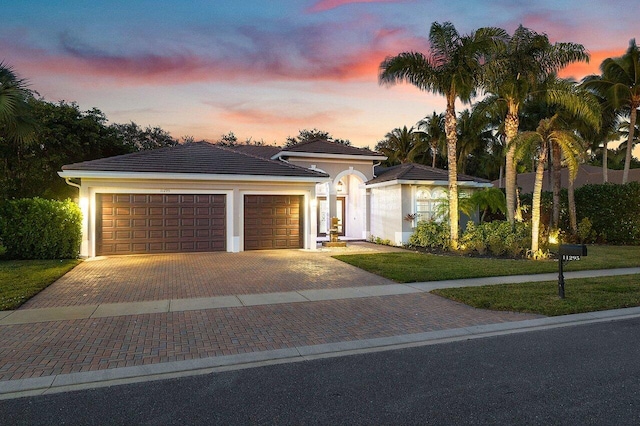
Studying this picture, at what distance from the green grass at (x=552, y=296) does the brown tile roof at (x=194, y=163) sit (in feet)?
33.6

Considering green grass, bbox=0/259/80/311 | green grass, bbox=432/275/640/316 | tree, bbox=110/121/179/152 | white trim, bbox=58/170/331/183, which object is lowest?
green grass, bbox=432/275/640/316

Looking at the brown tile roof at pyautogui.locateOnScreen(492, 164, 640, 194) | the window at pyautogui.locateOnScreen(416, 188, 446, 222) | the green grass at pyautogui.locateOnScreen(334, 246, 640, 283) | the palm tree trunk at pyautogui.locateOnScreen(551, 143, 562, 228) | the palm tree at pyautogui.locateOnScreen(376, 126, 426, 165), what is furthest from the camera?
the palm tree at pyautogui.locateOnScreen(376, 126, 426, 165)

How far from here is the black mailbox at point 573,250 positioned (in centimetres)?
816

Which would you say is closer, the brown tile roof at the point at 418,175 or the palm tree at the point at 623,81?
the brown tile roof at the point at 418,175

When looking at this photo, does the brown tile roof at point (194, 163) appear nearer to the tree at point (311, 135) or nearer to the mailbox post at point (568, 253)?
the mailbox post at point (568, 253)

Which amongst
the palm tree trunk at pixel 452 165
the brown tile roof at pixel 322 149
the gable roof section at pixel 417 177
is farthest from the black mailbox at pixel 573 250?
the brown tile roof at pixel 322 149

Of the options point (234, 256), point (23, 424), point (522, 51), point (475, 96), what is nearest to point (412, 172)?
point (475, 96)

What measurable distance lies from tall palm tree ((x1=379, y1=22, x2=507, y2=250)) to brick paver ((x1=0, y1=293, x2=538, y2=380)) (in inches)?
398

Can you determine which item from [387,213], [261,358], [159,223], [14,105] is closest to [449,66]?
[387,213]

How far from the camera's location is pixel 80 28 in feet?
49.3

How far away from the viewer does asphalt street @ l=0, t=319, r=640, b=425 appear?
379 cm

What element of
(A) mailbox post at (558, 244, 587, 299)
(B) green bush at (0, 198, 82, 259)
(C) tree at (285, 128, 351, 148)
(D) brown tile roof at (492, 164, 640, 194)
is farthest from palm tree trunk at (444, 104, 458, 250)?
(C) tree at (285, 128, 351, 148)

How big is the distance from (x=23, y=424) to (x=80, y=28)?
51.3ft

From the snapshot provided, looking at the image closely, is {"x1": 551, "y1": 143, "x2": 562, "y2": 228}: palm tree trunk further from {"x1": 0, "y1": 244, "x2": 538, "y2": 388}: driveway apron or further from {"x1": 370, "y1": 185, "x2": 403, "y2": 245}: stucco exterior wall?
{"x1": 0, "y1": 244, "x2": 538, "y2": 388}: driveway apron
